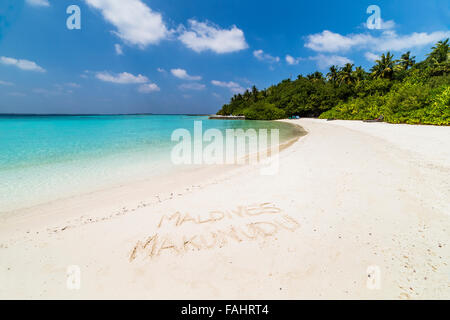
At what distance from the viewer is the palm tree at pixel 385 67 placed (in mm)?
41719

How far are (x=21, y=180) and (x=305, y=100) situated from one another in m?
68.9

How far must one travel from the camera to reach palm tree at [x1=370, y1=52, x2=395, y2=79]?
1642 inches

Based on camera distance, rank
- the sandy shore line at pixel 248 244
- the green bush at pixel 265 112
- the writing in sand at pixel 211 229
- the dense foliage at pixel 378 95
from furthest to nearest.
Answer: the green bush at pixel 265 112 < the dense foliage at pixel 378 95 < the writing in sand at pixel 211 229 < the sandy shore line at pixel 248 244

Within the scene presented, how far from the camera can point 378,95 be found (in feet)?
120

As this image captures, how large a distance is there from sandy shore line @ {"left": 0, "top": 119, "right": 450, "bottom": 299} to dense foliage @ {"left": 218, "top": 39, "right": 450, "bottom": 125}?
76.4 feet

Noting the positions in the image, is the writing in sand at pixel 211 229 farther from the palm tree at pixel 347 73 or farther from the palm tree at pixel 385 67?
the palm tree at pixel 347 73

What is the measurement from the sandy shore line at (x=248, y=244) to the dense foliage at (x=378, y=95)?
76.4ft

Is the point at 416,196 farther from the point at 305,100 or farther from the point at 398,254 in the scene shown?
the point at 305,100

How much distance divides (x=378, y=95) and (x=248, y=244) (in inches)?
1947

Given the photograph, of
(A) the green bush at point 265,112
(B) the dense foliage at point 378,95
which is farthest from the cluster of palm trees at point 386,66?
(A) the green bush at point 265,112

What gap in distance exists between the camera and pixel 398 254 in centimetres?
266
